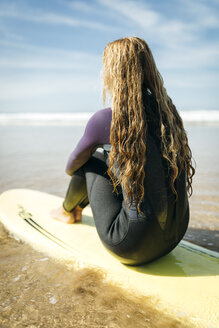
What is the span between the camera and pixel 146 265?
1.74 meters

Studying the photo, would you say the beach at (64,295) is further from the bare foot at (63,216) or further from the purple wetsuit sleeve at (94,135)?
the purple wetsuit sleeve at (94,135)

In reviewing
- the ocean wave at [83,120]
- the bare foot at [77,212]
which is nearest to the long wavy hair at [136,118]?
the bare foot at [77,212]

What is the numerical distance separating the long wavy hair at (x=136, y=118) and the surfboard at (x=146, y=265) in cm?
51

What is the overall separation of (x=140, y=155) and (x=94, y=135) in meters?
0.33

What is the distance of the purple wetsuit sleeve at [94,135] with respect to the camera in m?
1.55

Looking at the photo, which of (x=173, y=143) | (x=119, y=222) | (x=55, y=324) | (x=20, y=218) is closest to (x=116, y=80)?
(x=173, y=143)

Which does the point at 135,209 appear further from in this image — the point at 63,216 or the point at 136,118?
the point at 63,216

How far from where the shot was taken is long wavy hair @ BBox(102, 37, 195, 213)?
4.70 feet

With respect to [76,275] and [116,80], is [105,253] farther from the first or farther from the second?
[116,80]

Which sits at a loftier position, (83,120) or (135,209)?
(83,120)

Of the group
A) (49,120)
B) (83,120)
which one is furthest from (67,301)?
(49,120)

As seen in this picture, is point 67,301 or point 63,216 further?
point 63,216

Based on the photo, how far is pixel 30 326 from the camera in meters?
1.35

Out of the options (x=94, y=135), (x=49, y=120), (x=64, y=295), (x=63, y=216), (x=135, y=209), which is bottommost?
(x=64, y=295)
